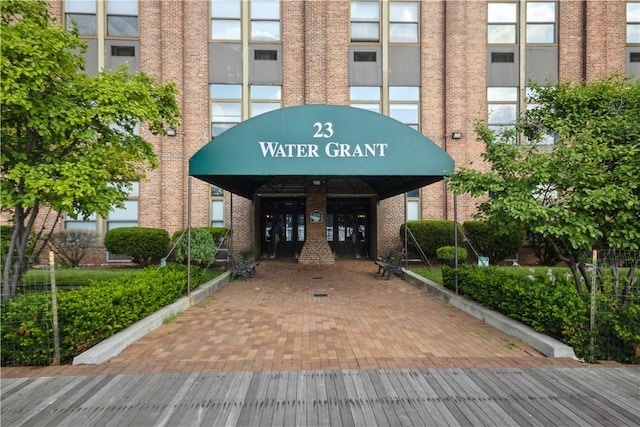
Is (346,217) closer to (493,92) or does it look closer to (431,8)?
(493,92)

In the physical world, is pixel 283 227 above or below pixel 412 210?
below

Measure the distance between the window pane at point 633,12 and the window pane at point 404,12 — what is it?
9.24 meters

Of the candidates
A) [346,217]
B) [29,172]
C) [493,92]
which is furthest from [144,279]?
[493,92]

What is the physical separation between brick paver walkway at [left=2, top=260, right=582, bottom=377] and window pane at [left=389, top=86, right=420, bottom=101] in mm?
9509

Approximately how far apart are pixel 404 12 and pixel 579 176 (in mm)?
12471

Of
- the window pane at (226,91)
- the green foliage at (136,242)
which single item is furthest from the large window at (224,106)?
the green foliage at (136,242)

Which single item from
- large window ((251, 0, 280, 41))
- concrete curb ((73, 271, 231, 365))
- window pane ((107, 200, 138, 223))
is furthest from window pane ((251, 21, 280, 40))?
concrete curb ((73, 271, 231, 365))

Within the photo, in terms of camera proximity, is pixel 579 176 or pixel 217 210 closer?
pixel 579 176

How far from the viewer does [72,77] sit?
211 inches

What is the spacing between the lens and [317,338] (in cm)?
507

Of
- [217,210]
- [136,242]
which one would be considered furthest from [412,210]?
[136,242]

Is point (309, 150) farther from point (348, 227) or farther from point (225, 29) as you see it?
point (225, 29)

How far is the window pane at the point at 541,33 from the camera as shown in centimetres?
1416

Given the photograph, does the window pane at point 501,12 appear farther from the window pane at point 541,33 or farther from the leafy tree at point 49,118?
the leafy tree at point 49,118
